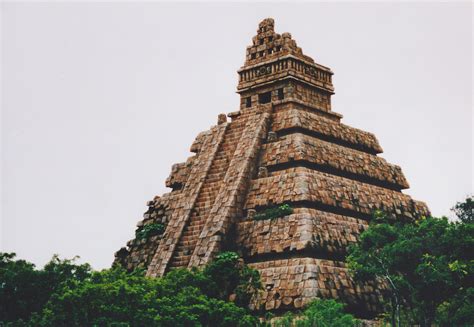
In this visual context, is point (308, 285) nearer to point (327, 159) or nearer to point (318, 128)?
point (327, 159)

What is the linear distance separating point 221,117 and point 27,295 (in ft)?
48.9

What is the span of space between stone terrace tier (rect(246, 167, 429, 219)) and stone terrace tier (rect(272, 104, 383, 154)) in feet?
8.97

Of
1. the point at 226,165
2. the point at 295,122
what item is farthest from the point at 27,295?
the point at 295,122

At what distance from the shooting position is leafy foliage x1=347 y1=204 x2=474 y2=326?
1287 inches

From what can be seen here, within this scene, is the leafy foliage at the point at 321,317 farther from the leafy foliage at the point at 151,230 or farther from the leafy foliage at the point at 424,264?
the leafy foliage at the point at 151,230

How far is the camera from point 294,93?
4316 centimetres

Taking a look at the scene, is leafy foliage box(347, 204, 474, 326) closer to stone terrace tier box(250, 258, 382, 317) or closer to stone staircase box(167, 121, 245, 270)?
stone terrace tier box(250, 258, 382, 317)

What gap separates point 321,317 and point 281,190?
877cm

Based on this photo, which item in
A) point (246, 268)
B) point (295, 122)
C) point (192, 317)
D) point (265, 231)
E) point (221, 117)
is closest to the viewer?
point (192, 317)

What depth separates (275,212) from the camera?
37.3 meters

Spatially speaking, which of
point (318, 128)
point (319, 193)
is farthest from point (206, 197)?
point (318, 128)

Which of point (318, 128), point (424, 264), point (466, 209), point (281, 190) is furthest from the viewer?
point (466, 209)

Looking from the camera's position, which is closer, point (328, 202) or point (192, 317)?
point (192, 317)

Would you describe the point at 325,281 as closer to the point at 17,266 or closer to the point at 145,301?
the point at 145,301
